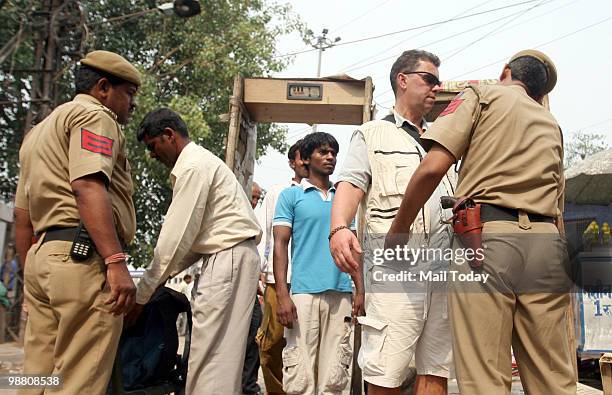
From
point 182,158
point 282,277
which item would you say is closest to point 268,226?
point 282,277

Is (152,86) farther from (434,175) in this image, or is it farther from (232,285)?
(434,175)

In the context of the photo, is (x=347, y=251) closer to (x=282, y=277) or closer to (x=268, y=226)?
(x=282, y=277)

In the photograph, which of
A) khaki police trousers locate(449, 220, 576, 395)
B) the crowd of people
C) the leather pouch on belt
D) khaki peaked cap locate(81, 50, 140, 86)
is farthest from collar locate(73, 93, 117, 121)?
khaki police trousers locate(449, 220, 576, 395)

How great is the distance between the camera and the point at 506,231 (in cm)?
236

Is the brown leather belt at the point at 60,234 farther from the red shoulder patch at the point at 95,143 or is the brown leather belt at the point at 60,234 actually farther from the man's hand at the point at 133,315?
the man's hand at the point at 133,315

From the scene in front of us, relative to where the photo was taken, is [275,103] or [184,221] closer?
[184,221]

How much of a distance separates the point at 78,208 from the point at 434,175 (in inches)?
63.2

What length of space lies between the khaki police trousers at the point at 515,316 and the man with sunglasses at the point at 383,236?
0.41 metres

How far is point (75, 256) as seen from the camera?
2.75 metres

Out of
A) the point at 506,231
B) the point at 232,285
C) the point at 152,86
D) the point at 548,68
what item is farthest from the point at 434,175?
the point at 152,86

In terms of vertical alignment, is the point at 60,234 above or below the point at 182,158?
below

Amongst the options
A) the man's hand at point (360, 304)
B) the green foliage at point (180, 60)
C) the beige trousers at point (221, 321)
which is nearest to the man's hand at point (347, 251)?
the man's hand at point (360, 304)

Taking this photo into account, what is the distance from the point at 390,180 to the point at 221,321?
1.23m

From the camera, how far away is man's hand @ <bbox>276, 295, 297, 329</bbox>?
402 cm
